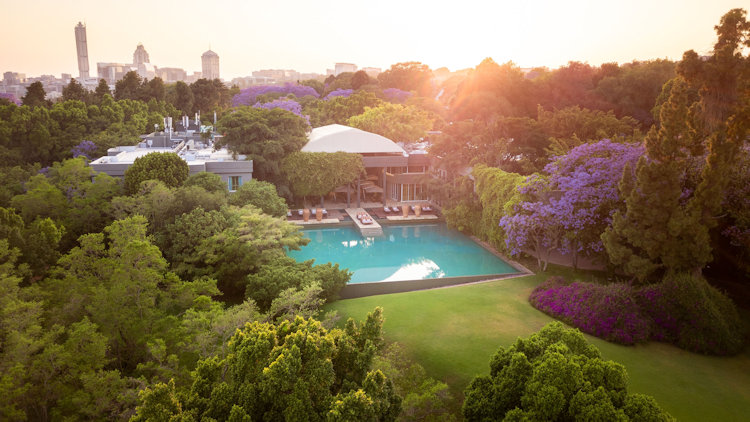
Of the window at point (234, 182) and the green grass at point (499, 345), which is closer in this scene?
the green grass at point (499, 345)

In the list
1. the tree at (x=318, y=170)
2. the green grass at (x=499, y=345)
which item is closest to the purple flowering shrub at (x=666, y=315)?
the green grass at (x=499, y=345)

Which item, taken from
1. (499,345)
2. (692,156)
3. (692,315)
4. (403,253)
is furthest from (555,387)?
(403,253)

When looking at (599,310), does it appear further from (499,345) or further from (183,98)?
(183,98)

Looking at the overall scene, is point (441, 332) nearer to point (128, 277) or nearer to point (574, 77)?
point (128, 277)

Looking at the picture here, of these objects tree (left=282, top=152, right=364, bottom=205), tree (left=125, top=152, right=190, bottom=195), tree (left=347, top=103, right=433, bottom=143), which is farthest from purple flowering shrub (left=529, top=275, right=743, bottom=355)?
tree (left=347, top=103, right=433, bottom=143)

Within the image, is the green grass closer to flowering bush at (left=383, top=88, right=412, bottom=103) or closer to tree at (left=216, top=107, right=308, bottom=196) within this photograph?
tree at (left=216, top=107, right=308, bottom=196)

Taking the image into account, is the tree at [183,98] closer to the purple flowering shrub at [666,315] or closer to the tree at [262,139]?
the tree at [262,139]
